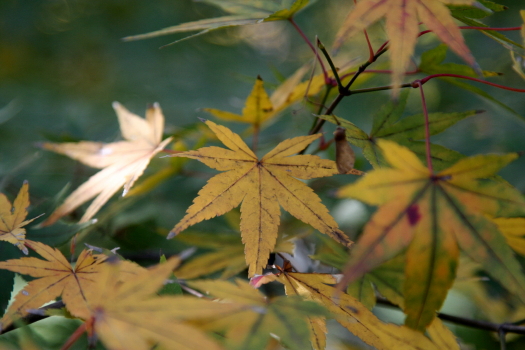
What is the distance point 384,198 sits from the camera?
43 cm

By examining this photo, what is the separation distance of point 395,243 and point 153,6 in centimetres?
234

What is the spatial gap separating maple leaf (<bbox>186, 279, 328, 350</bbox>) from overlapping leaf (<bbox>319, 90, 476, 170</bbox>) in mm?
267

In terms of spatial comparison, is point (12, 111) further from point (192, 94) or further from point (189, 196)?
point (192, 94)

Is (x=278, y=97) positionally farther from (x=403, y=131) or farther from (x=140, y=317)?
(x=140, y=317)

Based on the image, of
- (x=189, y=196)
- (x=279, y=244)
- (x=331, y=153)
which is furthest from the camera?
(x=189, y=196)

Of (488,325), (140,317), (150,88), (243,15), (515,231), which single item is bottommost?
(150,88)

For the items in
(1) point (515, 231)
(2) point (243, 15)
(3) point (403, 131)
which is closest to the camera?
(1) point (515, 231)

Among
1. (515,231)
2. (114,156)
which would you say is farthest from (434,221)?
(114,156)

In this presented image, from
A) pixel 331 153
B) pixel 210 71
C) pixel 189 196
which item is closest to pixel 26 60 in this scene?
pixel 210 71

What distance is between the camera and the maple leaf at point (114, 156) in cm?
67

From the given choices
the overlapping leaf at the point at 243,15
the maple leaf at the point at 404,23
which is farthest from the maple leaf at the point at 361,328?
the overlapping leaf at the point at 243,15

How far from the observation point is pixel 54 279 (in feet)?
1.74

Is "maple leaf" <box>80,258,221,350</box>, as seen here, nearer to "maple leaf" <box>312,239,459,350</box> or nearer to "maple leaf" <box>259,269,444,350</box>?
"maple leaf" <box>259,269,444,350</box>

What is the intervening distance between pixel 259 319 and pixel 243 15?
1.97 ft
